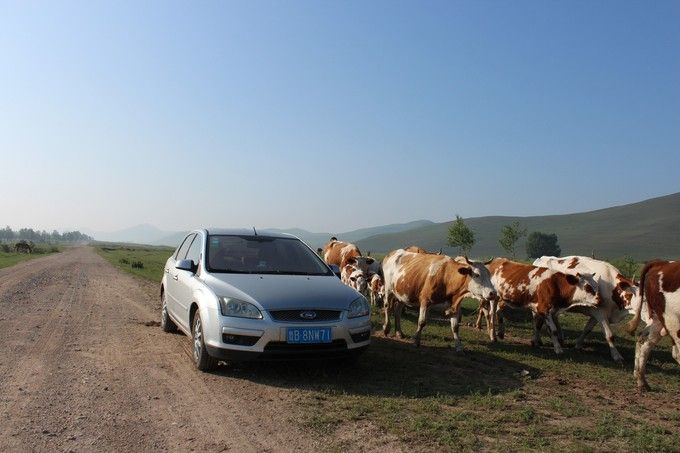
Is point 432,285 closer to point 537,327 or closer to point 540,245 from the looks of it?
point 537,327

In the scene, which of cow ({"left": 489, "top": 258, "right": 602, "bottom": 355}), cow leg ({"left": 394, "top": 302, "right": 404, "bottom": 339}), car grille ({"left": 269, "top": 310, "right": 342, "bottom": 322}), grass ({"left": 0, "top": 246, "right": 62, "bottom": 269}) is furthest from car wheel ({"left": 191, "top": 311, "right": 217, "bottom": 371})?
grass ({"left": 0, "top": 246, "right": 62, "bottom": 269})

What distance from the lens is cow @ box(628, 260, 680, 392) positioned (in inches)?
279

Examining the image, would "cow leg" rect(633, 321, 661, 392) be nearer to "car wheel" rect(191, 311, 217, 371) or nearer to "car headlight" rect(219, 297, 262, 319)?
"car headlight" rect(219, 297, 262, 319)

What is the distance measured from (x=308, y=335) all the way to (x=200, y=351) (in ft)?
5.50

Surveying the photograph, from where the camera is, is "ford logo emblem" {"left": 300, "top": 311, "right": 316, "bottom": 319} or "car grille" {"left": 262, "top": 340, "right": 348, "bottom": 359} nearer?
"car grille" {"left": 262, "top": 340, "right": 348, "bottom": 359}

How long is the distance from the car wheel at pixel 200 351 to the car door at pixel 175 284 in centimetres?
109

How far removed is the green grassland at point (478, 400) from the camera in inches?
196

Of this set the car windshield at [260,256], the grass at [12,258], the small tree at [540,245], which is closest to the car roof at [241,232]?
the car windshield at [260,256]

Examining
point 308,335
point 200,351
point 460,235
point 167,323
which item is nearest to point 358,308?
point 308,335

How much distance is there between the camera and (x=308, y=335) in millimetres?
6453

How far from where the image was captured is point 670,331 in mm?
7148

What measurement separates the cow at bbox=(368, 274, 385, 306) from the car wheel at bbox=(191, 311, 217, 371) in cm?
845

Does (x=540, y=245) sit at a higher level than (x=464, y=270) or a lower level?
lower

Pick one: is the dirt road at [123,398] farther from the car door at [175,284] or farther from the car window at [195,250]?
the car window at [195,250]
